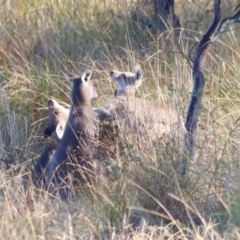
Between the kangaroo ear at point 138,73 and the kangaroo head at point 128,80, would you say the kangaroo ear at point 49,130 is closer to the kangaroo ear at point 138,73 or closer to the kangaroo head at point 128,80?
the kangaroo head at point 128,80

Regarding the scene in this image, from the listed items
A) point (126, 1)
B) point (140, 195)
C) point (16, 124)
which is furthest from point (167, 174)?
point (126, 1)

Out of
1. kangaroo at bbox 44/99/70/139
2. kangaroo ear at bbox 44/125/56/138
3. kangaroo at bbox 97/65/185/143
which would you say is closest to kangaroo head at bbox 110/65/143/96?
kangaroo at bbox 97/65/185/143

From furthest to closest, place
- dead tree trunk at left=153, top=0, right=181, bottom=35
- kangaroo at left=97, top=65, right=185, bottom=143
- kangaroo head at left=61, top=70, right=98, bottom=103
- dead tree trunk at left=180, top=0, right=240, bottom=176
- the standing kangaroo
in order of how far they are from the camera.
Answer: dead tree trunk at left=153, top=0, right=181, bottom=35, kangaroo head at left=61, top=70, right=98, bottom=103, the standing kangaroo, kangaroo at left=97, top=65, right=185, bottom=143, dead tree trunk at left=180, top=0, right=240, bottom=176

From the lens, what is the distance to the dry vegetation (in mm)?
5367

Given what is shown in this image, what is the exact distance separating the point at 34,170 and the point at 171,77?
6.14 ft

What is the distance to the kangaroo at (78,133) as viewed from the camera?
657 centimetres

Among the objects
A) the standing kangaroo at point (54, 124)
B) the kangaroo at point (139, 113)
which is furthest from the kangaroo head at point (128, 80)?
the standing kangaroo at point (54, 124)

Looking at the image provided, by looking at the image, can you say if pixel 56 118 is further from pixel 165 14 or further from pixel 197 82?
pixel 165 14

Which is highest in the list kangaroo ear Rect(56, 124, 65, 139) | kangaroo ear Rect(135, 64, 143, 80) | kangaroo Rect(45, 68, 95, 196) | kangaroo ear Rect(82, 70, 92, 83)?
kangaroo ear Rect(82, 70, 92, 83)

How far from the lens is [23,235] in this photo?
5.12 m

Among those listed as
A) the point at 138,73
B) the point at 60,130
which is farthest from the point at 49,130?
the point at 138,73

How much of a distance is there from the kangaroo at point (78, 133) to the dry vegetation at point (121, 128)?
16 cm

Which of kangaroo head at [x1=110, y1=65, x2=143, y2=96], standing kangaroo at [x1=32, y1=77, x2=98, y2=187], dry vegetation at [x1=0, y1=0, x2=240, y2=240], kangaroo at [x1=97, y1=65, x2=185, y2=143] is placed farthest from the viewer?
kangaroo head at [x1=110, y1=65, x2=143, y2=96]

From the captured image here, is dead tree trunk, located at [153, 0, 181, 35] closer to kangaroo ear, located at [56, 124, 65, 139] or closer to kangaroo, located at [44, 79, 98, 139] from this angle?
kangaroo, located at [44, 79, 98, 139]
